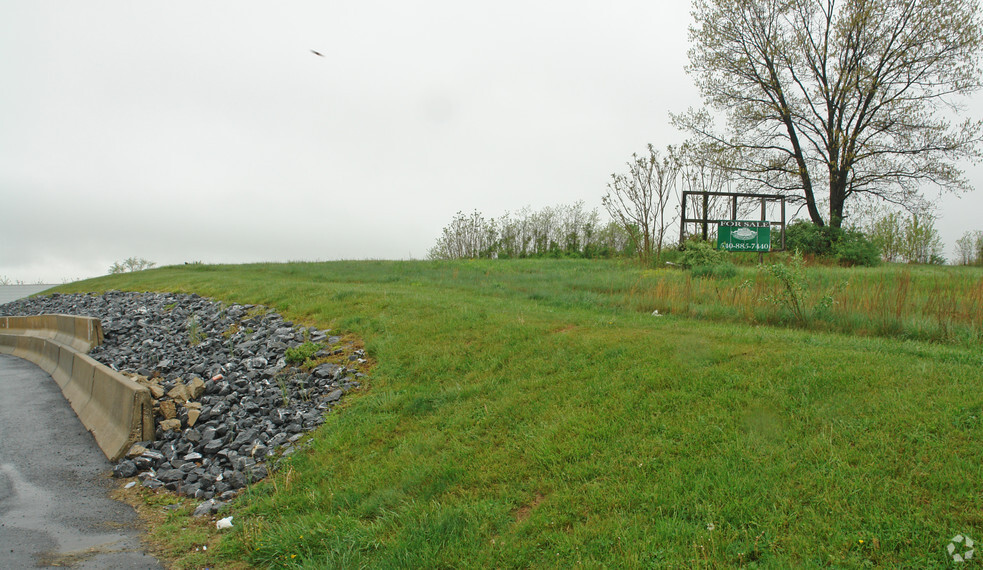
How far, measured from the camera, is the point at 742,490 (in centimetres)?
389

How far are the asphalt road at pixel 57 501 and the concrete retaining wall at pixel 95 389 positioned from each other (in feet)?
0.64

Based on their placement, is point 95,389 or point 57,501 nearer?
point 57,501

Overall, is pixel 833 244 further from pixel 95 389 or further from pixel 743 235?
pixel 95 389

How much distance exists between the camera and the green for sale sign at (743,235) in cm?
2023

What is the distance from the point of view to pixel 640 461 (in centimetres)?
444

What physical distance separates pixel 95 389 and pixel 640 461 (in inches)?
328

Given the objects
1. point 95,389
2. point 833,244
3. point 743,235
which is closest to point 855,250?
point 833,244

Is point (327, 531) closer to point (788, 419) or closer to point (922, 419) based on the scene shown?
point (788, 419)

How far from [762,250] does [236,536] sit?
20.6 meters

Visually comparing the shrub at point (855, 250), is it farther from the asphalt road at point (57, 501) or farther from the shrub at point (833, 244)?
the asphalt road at point (57, 501)

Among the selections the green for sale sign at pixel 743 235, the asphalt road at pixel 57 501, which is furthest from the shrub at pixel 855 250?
the asphalt road at pixel 57 501

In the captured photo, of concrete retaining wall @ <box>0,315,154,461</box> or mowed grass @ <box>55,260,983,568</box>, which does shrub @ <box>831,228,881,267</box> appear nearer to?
mowed grass @ <box>55,260,983,568</box>

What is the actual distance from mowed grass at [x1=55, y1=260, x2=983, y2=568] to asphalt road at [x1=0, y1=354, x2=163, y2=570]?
0.51m

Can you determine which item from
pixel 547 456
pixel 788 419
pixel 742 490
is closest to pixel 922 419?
pixel 788 419
